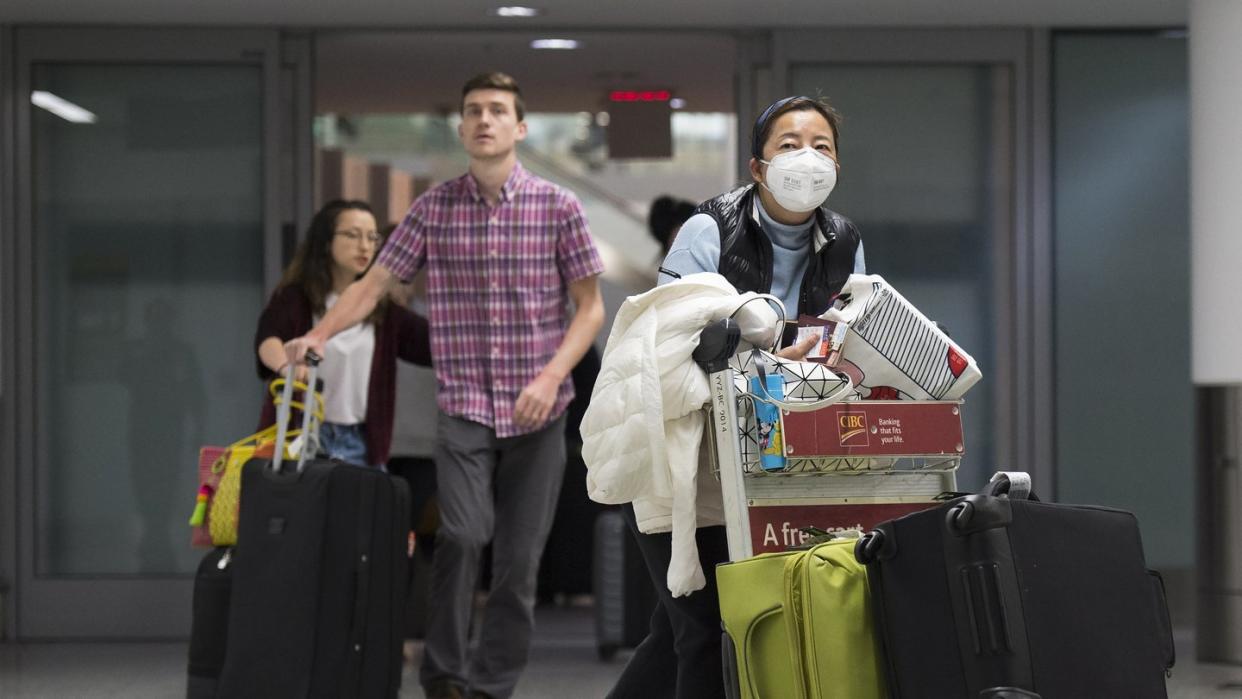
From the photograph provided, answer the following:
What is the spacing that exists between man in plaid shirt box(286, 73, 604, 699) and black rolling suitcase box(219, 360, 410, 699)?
359 millimetres

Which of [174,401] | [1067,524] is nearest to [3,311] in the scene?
[174,401]

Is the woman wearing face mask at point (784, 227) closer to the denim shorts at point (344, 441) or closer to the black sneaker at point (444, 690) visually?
the black sneaker at point (444, 690)

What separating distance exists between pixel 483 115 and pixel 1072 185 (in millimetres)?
3576

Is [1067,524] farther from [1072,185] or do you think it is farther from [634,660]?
[1072,185]

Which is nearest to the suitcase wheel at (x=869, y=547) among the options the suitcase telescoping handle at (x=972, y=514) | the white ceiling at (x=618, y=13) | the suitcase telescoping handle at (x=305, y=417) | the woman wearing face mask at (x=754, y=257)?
the suitcase telescoping handle at (x=972, y=514)

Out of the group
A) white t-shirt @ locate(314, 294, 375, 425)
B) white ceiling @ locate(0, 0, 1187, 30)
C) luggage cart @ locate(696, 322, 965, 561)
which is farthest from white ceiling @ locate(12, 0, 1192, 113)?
luggage cart @ locate(696, 322, 965, 561)

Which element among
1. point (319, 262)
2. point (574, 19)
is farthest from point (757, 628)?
point (574, 19)

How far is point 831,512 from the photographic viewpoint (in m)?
3.26

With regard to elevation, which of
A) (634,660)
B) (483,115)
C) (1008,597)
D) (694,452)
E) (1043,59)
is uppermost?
(1043,59)

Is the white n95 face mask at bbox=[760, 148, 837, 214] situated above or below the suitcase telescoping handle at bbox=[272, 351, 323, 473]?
above

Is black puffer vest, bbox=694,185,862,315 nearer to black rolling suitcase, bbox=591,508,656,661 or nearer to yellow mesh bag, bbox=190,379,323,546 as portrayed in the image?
yellow mesh bag, bbox=190,379,323,546

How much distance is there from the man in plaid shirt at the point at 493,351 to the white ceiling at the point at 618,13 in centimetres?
208

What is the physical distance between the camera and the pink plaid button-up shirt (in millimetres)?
5141

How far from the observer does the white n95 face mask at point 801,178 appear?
346cm
